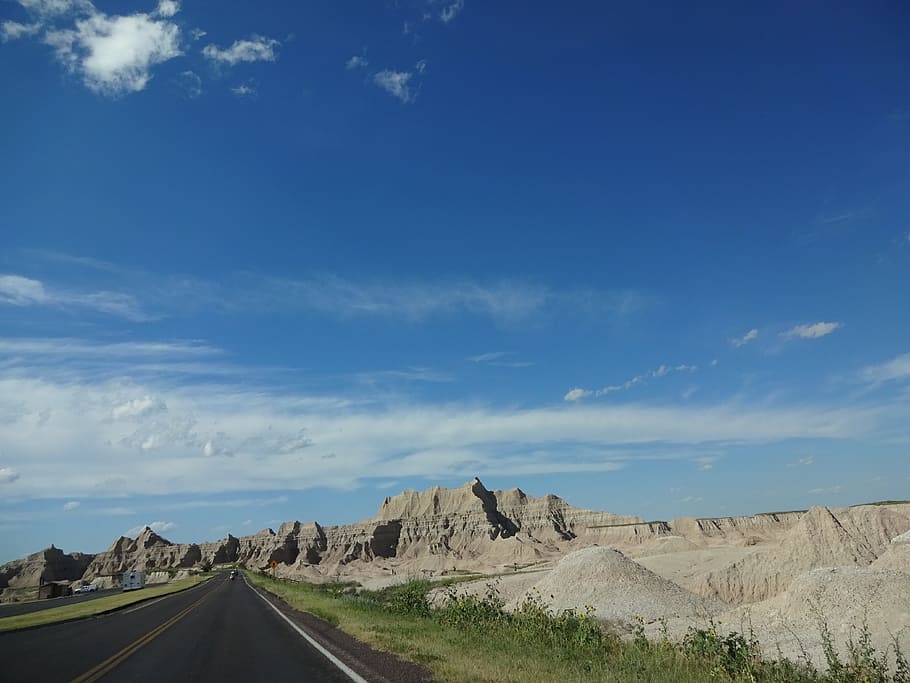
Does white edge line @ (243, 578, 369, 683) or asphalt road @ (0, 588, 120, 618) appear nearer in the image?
white edge line @ (243, 578, 369, 683)

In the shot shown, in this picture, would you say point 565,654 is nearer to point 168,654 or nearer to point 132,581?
point 168,654

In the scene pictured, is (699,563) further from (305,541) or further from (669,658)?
(305,541)

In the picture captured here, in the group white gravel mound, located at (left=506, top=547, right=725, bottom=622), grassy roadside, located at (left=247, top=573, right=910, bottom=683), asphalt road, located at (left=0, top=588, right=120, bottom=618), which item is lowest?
asphalt road, located at (left=0, top=588, right=120, bottom=618)

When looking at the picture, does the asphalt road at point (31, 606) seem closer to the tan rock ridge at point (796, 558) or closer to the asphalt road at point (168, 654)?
the asphalt road at point (168, 654)

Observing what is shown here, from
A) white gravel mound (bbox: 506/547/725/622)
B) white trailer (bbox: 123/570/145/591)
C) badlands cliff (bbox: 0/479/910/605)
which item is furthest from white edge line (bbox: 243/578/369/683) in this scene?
white trailer (bbox: 123/570/145/591)

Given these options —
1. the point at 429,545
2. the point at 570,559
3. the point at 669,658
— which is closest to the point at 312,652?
the point at 669,658

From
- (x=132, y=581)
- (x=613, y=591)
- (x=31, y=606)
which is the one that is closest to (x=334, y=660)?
(x=613, y=591)

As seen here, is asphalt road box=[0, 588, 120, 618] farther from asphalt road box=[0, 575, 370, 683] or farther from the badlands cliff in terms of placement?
the badlands cliff

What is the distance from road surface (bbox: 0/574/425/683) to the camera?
12117 mm

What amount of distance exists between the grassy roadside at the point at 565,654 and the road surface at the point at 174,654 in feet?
4.27

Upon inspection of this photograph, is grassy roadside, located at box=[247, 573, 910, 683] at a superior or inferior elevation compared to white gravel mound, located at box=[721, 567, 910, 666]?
superior

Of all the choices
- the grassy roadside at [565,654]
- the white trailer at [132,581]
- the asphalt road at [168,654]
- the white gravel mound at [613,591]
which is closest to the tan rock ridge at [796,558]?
the white gravel mound at [613,591]

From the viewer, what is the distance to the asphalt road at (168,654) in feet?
40.2

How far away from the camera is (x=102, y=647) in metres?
17.8
